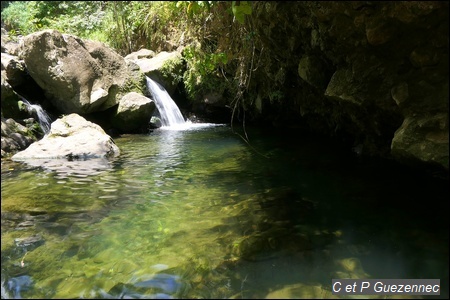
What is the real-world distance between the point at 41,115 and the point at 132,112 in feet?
7.13

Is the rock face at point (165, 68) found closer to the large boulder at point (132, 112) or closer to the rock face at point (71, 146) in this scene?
the large boulder at point (132, 112)

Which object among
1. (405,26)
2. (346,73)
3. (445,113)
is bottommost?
(445,113)

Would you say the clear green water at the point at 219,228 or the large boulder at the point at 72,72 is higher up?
the large boulder at the point at 72,72

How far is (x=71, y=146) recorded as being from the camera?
6.51 meters

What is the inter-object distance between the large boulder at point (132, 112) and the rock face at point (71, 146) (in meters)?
2.27

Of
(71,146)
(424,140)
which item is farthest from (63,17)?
(424,140)

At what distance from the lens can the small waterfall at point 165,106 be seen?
11297mm

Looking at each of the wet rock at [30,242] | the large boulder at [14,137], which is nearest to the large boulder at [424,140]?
the wet rock at [30,242]

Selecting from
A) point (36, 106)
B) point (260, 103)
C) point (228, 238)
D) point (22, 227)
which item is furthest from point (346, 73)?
point (36, 106)

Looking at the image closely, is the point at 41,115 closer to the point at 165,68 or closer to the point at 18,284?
the point at 165,68

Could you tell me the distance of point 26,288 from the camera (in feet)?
7.86

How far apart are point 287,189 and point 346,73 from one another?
184 centimetres

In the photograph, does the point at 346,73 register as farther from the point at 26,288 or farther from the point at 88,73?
the point at 88,73

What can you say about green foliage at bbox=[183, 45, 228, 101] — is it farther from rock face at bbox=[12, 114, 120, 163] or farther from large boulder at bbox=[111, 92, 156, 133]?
rock face at bbox=[12, 114, 120, 163]
